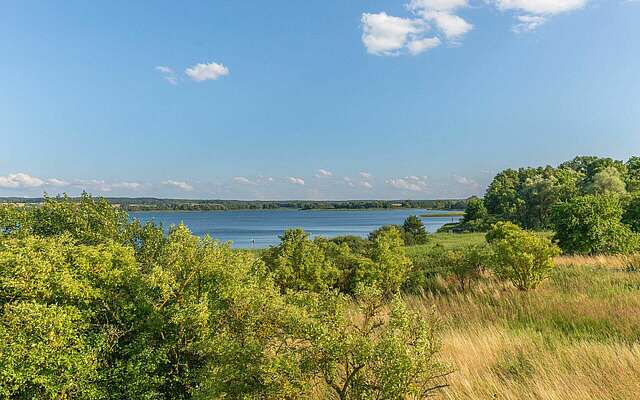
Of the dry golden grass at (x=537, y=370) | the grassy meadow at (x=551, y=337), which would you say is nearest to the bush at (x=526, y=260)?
the grassy meadow at (x=551, y=337)

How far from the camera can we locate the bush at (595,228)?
2106cm

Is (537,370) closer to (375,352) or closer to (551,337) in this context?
(551,337)

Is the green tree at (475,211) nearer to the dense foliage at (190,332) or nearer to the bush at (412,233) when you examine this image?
the bush at (412,233)

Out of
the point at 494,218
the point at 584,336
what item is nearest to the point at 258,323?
the point at 584,336

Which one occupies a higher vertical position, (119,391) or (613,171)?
(613,171)

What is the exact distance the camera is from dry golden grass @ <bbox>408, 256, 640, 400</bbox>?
5734 mm

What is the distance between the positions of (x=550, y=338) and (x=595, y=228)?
15442 mm

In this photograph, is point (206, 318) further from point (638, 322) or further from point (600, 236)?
point (600, 236)

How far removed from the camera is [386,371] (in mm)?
4246

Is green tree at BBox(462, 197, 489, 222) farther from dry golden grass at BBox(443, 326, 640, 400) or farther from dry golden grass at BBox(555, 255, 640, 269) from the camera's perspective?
dry golden grass at BBox(443, 326, 640, 400)

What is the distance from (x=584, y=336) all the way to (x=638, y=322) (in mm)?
1371

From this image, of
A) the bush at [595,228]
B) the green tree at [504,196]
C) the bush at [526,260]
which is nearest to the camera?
the bush at [526,260]

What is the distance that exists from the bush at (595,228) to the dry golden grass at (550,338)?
5114mm

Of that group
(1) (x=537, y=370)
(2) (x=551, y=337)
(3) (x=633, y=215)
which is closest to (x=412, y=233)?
(3) (x=633, y=215)
